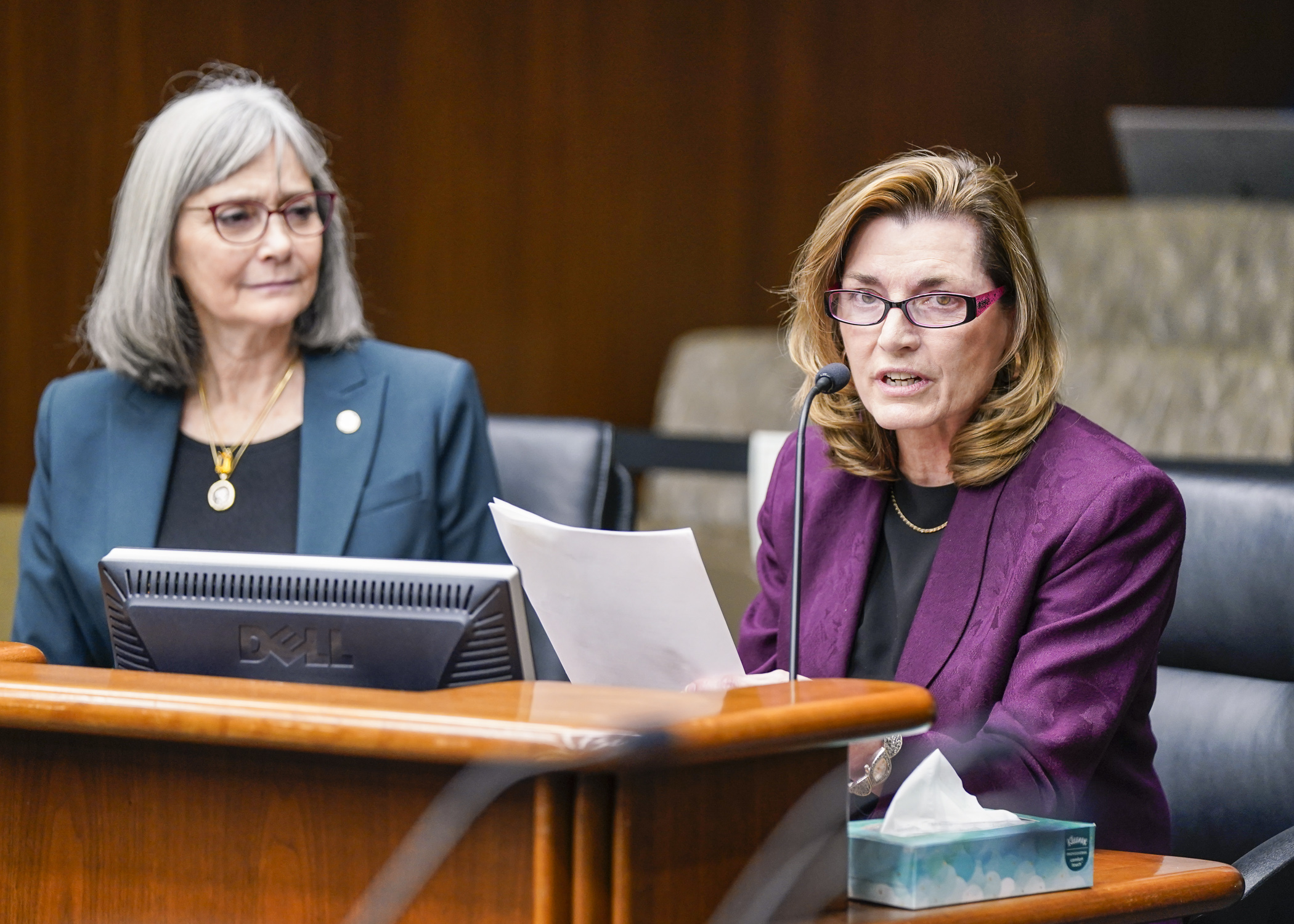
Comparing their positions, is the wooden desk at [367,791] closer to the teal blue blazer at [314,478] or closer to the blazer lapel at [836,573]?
the blazer lapel at [836,573]

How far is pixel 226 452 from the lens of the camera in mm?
2244

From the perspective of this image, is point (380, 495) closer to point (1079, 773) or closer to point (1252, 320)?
point (1079, 773)

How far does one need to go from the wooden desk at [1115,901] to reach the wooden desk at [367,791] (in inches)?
5.1

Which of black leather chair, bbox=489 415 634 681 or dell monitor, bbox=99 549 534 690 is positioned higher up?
dell monitor, bbox=99 549 534 690

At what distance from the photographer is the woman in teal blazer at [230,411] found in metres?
2.19

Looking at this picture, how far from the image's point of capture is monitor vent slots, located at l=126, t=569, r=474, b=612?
1044 mm

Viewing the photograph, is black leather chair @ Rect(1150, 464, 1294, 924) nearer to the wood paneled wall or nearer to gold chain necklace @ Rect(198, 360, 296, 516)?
gold chain necklace @ Rect(198, 360, 296, 516)

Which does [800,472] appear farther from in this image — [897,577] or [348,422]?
[348,422]

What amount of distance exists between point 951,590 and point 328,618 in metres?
0.75

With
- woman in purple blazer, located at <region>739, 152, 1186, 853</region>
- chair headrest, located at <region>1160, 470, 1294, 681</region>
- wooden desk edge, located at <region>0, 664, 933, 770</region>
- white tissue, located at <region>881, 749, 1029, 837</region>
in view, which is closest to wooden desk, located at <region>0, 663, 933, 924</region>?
wooden desk edge, located at <region>0, 664, 933, 770</region>

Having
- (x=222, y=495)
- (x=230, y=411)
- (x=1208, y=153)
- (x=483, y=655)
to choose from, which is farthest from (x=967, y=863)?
(x=1208, y=153)

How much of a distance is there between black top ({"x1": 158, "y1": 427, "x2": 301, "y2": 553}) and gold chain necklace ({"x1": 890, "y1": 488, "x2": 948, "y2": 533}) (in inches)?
35.0

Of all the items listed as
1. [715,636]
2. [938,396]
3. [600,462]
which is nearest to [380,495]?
[600,462]

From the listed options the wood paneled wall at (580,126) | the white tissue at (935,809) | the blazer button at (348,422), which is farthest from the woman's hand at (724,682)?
the wood paneled wall at (580,126)
